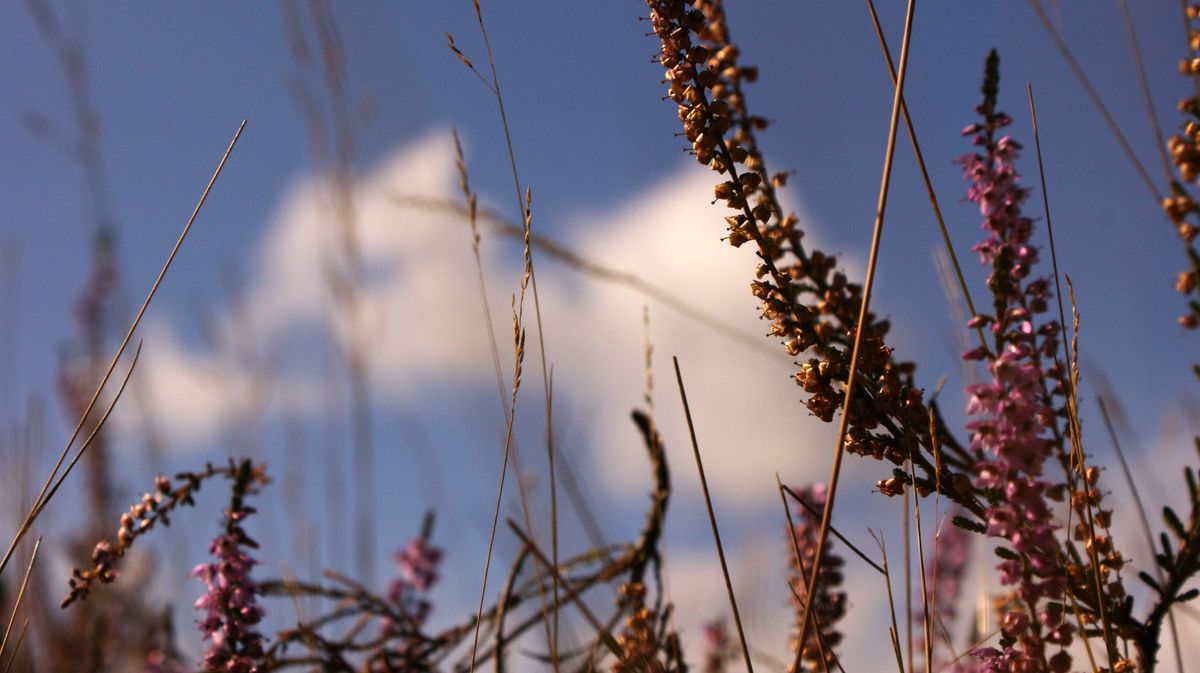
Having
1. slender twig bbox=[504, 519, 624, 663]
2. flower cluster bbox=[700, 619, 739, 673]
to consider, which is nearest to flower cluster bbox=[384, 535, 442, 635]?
flower cluster bbox=[700, 619, 739, 673]

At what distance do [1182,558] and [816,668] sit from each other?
59 centimetres

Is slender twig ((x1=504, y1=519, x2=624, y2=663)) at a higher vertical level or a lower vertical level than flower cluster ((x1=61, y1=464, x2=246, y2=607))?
lower

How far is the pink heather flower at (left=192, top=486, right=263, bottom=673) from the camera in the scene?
5.18 ft

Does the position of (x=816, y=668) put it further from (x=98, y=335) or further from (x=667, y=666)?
(x=98, y=335)

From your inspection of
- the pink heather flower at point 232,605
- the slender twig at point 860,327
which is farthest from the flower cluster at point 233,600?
the slender twig at point 860,327

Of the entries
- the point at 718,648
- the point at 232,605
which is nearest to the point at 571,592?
the point at 232,605

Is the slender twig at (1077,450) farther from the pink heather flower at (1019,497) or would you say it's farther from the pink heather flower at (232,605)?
the pink heather flower at (232,605)

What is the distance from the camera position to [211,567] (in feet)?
5.65

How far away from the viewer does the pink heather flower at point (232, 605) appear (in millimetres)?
1580

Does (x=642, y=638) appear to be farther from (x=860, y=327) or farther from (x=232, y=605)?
(x=860, y=327)

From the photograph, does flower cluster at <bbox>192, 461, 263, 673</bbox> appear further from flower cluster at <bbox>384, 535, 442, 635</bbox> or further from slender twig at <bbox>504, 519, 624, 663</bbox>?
flower cluster at <bbox>384, 535, 442, 635</bbox>

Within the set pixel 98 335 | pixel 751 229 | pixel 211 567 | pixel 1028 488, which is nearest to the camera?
pixel 1028 488

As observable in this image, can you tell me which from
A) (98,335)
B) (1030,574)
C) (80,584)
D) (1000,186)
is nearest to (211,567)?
(80,584)

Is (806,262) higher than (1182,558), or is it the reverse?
(806,262)
